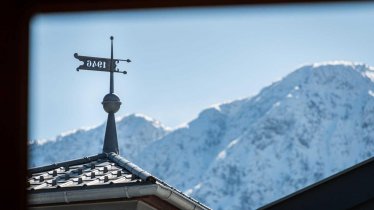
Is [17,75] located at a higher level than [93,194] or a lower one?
higher

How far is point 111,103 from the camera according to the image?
9.04 metres

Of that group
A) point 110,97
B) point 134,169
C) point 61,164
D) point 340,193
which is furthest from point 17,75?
point 110,97

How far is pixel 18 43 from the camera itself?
1.47 meters

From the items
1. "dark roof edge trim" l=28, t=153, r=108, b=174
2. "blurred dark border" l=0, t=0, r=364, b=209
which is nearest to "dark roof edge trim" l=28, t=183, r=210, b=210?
"dark roof edge trim" l=28, t=153, r=108, b=174

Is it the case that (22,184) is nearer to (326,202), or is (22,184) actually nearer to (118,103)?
(326,202)

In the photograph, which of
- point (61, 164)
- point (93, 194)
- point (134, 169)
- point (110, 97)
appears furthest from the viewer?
point (110, 97)

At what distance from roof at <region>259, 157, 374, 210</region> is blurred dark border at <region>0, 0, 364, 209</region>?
1380mm

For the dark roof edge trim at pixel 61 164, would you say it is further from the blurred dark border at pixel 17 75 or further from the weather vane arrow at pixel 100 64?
the blurred dark border at pixel 17 75

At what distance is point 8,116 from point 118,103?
25.0ft

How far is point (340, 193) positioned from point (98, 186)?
A: 3.08 meters

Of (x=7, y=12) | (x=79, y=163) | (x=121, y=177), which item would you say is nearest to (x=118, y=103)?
(x=79, y=163)

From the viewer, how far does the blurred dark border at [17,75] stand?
1444mm

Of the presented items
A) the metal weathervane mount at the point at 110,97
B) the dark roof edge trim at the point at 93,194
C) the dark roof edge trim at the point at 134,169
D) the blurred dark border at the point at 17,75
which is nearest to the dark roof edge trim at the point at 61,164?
the dark roof edge trim at the point at 134,169

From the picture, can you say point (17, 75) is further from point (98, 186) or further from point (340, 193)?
point (98, 186)
